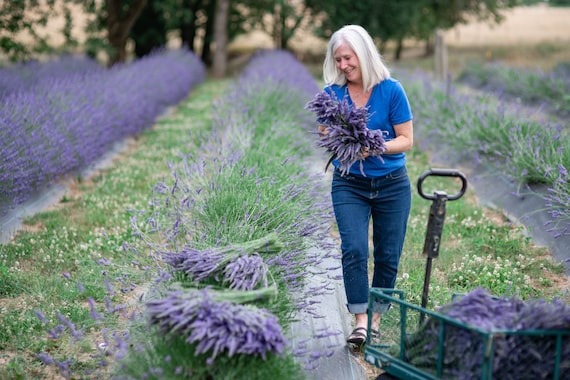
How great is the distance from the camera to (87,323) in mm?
3984

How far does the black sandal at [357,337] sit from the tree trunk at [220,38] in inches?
830

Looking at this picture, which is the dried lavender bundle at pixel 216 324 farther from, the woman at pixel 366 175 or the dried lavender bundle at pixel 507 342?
the woman at pixel 366 175

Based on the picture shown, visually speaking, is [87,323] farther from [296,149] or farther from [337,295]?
[296,149]

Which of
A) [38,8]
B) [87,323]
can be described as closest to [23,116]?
[87,323]

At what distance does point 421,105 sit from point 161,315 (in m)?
9.08

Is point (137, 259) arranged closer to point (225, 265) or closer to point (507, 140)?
point (225, 265)

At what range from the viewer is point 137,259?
437cm

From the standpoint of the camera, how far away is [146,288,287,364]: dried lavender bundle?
9.29ft

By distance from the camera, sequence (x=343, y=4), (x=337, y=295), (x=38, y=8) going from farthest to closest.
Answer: (x=343, y=4) < (x=38, y=8) < (x=337, y=295)

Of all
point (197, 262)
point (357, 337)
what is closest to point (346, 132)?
point (197, 262)

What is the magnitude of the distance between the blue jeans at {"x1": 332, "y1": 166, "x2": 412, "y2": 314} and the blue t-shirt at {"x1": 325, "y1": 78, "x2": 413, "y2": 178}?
0.05m

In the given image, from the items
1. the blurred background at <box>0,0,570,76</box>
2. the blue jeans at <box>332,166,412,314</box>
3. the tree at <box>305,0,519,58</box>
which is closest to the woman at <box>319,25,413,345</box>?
the blue jeans at <box>332,166,412,314</box>

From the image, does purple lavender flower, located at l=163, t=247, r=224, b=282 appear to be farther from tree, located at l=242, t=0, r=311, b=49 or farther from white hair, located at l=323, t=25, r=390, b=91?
tree, located at l=242, t=0, r=311, b=49

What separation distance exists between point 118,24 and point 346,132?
16.5 m
